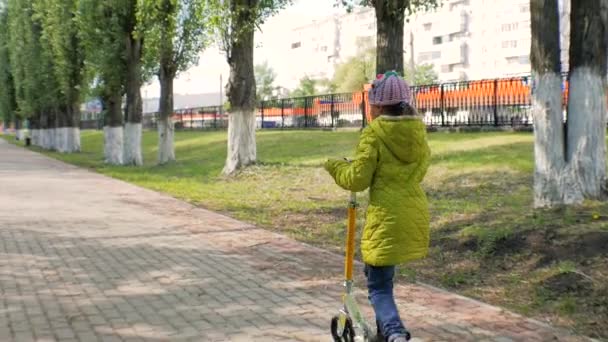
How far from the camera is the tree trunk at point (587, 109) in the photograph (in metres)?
7.99

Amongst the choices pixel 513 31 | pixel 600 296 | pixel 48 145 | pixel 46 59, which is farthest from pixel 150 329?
pixel 513 31

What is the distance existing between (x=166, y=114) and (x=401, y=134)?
66.4ft

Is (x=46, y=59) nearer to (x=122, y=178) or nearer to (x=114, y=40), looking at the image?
(x=114, y=40)

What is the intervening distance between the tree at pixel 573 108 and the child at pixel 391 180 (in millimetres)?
4445

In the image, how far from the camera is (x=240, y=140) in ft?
59.0

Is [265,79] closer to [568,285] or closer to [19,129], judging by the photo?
[19,129]

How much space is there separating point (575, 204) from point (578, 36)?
73.1 inches

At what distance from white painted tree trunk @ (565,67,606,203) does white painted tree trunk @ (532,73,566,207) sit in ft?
0.45

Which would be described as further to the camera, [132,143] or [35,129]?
[35,129]

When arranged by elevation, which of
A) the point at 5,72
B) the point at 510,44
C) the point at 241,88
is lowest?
the point at 241,88

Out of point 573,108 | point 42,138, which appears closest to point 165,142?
point 573,108

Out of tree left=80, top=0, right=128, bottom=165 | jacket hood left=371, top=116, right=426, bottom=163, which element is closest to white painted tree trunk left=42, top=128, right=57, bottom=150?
tree left=80, top=0, right=128, bottom=165

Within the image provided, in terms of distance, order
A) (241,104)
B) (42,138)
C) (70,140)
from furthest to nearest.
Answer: (42,138) → (70,140) → (241,104)

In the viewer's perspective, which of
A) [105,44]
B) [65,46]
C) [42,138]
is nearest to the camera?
[105,44]
